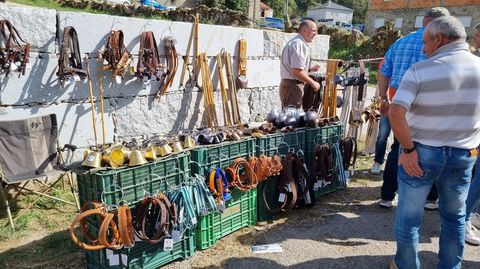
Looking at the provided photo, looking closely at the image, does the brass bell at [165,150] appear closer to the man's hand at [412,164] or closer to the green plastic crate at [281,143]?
the green plastic crate at [281,143]

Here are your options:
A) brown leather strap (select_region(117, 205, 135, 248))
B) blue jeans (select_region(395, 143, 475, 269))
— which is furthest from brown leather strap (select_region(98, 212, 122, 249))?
blue jeans (select_region(395, 143, 475, 269))

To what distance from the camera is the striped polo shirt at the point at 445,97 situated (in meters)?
2.34

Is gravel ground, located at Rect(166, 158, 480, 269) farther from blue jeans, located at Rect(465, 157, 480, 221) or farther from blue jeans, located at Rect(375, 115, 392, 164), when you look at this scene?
blue jeans, located at Rect(375, 115, 392, 164)

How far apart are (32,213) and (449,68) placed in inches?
169

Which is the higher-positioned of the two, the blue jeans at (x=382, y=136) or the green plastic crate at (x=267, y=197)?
the blue jeans at (x=382, y=136)

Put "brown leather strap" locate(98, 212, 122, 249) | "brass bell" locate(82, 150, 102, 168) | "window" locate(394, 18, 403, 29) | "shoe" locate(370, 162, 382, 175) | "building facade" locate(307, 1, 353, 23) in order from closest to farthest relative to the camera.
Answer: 1. "brown leather strap" locate(98, 212, 122, 249)
2. "brass bell" locate(82, 150, 102, 168)
3. "shoe" locate(370, 162, 382, 175)
4. "window" locate(394, 18, 403, 29)
5. "building facade" locate(307, 1, 353, 23)

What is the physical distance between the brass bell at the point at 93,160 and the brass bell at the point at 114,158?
1.5 inches

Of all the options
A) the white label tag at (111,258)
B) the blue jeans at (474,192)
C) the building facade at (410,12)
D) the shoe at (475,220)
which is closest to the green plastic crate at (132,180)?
the white label tag at (111,258)

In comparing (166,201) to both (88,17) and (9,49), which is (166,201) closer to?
(9,49)

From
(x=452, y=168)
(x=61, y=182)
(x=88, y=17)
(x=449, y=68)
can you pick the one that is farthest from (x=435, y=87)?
(x=61, y=182)

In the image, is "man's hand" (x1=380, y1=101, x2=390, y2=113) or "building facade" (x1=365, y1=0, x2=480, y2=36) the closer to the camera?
"man's hand" (x1=380, y1=101, x2=390, y2=113)

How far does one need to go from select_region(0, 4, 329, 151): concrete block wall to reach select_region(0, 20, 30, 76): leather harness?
14 centimetres

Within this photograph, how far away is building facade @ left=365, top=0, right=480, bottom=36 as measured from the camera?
1157 inches

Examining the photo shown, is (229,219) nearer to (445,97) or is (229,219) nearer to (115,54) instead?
(445,97)
